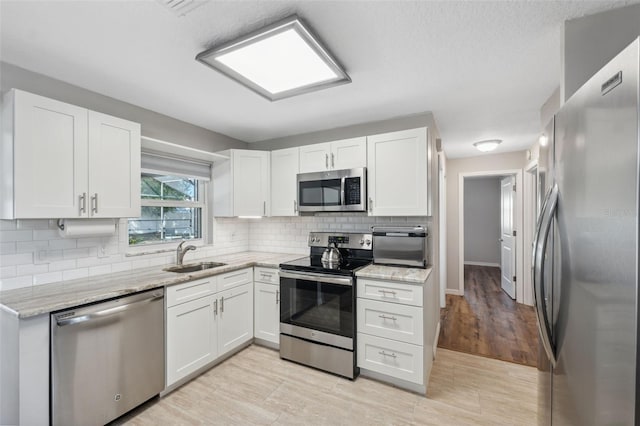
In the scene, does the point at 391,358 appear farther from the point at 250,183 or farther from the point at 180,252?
the point at 250,183

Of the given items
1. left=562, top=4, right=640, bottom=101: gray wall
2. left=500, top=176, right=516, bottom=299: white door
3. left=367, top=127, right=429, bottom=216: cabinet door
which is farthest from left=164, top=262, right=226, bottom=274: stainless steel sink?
left=500, top=176, right=516, bottom=299: white door

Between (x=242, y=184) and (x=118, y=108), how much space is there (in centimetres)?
131

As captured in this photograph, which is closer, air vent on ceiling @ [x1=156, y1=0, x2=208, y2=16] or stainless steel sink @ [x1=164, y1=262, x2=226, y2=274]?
air vent on ceiling @ [x1=156, y1=0, x2=208, y2=16]

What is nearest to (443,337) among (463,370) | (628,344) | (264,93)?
(463,370)

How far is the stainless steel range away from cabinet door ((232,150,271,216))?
888 millimetres

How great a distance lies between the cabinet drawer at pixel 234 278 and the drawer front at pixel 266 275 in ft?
0.17

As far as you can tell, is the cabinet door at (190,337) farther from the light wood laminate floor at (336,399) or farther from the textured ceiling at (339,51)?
the textured ceiling at (339,51)

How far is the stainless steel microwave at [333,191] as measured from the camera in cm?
280

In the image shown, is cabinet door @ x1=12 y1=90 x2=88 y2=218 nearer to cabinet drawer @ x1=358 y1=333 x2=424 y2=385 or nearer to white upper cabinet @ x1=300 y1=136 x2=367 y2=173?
white upper cabinet @ x1=300 y1=136 x2=367 y2=173

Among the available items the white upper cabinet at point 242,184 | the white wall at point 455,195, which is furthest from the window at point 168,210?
the white wall at point 455,195

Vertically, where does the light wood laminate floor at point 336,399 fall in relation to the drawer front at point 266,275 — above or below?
below

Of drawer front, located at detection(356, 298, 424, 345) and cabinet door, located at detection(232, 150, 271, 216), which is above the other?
cabinet door, located at detection(232, 150, 271, 216)

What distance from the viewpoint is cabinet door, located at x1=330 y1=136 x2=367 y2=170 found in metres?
2.82

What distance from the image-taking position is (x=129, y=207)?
7.45 feet
